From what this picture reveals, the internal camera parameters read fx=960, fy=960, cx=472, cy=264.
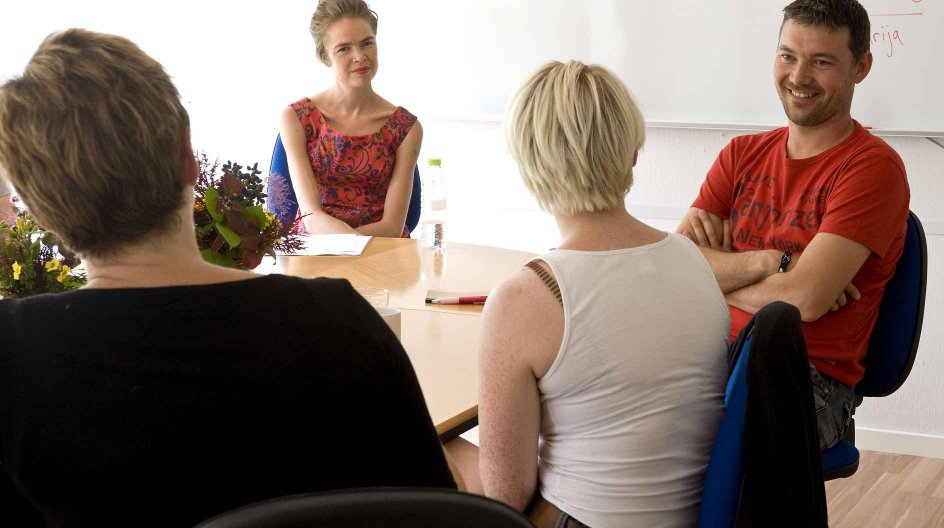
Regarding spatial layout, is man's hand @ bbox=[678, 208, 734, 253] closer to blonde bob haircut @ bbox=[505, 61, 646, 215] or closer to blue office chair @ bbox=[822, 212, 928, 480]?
blue office chair @ bbox=[822, 212, 928, 480]

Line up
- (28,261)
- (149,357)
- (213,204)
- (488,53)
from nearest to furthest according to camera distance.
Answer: (149,357), (28,261), (213,204), (488,53)

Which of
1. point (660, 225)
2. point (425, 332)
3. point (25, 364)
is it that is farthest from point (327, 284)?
point (660, 225)

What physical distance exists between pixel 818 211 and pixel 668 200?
140 cm

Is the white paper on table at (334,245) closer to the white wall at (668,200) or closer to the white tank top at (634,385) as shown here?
the white wall at (668,200)

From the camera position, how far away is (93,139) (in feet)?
3.33

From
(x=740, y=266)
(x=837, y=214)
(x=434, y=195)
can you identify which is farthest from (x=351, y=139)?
(x=837, y=214)

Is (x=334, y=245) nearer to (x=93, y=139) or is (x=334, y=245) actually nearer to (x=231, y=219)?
(x=231, y=219)

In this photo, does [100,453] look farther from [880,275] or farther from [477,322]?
[880,275]

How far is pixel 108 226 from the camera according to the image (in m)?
1.07

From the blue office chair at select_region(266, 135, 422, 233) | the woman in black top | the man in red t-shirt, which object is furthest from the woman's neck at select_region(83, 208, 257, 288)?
the blue office chair at select_region(266, 135, 422, 233)

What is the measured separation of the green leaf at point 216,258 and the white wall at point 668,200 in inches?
52.1

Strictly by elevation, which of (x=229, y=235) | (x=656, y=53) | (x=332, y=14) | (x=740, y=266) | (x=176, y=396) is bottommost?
(x=740, y=266)

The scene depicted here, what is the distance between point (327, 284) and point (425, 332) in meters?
0.84

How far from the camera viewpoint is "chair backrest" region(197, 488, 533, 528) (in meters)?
0.76
